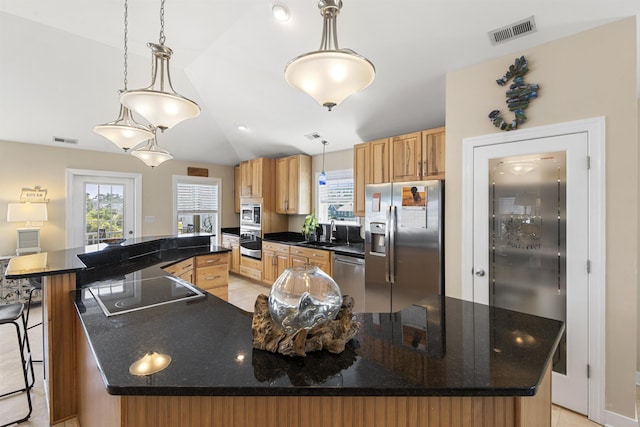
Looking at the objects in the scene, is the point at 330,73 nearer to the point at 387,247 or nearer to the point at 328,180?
the point at 387,247

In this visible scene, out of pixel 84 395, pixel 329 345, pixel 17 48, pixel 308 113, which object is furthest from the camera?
pixel 308 113

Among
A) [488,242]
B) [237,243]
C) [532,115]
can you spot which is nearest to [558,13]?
[532,115]

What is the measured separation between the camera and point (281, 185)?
559 centimetres

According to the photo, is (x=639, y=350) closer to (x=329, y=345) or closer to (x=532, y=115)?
(x=532, y=115)

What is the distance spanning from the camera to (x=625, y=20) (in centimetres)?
191

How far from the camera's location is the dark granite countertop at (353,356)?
837 millimetres

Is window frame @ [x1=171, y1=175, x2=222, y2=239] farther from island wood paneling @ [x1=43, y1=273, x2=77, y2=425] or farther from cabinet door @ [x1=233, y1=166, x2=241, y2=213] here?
island wood paneling @ [x1=43, y1=273, x2=77, y2=425]

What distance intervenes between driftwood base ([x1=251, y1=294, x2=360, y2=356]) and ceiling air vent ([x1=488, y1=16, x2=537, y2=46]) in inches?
94.5

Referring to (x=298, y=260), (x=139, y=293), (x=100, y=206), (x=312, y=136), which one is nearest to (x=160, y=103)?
(x=139, y=293)

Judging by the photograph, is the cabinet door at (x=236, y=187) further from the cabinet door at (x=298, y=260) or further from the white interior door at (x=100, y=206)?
the cabinet door at (x=298, y=260)

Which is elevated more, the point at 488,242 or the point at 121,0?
the point at 121,0

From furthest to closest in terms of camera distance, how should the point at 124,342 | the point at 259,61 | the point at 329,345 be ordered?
the point at 259,61
the point at 124,342
the point at 329,345

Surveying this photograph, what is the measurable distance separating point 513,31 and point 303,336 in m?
2.60

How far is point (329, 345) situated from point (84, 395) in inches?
68.6
